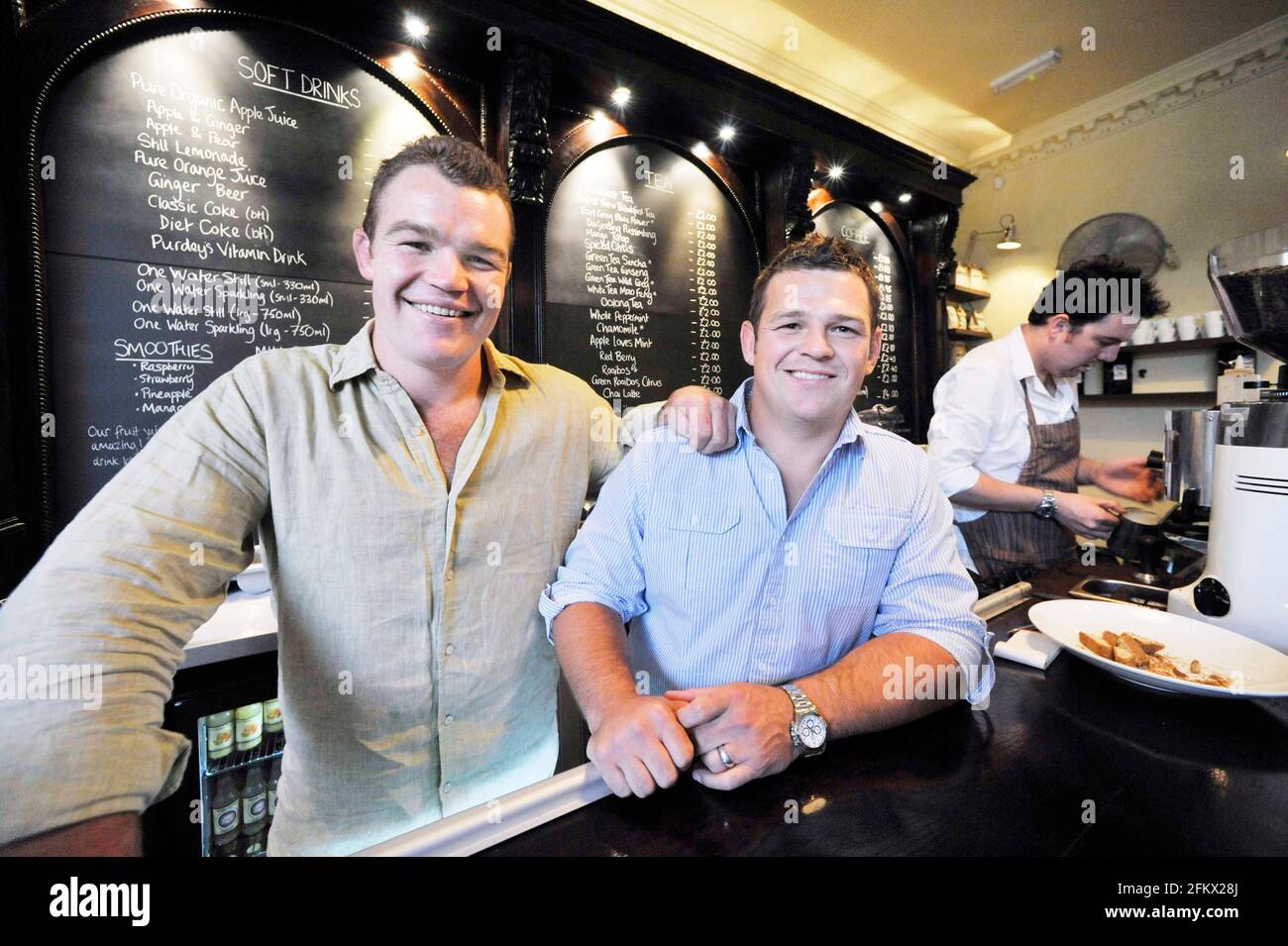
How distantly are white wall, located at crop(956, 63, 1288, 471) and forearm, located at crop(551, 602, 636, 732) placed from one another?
4.91 metres

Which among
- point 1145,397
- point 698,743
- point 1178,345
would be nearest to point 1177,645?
point 698,743

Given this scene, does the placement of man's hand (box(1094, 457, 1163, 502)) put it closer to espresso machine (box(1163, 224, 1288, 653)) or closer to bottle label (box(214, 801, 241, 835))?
espresso machine (box(1163, 224, 1288, 653))

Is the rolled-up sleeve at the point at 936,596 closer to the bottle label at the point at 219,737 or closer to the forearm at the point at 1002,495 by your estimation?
the forearm at the point at 1002,495

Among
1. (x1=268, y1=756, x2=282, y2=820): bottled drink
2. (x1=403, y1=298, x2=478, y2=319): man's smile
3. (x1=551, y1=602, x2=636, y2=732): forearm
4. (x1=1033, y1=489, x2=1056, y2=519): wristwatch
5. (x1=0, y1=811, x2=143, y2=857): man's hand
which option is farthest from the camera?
(x1=1033, y1=489, x2=1056, y2=519): wristwatch

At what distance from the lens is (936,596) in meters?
1.18

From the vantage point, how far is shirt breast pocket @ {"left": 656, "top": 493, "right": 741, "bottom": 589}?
1263 millimetres

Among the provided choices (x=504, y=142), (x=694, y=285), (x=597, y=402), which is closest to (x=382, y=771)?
(x=597, y=402)

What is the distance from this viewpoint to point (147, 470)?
37.6 inches

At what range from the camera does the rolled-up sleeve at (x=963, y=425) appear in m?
2.39

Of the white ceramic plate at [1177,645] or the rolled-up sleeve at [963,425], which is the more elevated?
the rolled-up sleeve at [963,425]

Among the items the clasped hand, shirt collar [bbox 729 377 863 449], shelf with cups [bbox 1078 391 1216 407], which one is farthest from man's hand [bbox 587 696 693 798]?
shelf with cups [bbox 1078 391 1216 407]

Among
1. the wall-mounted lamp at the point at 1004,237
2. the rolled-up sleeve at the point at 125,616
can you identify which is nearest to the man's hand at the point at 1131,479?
the wall-mounted lamp at the point at 1004,237

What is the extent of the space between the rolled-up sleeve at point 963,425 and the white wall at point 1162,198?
2.82 metres
